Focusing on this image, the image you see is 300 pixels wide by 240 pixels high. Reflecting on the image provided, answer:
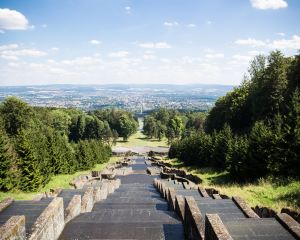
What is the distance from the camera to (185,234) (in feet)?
29.9

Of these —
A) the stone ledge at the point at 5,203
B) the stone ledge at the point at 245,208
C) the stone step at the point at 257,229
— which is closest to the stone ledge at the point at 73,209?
the stone ledge at the point at 5,203

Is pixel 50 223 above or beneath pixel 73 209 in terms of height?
above

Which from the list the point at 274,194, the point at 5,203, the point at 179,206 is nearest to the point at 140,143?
the point at 274,194

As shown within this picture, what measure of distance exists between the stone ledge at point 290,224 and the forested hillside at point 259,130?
15768mm

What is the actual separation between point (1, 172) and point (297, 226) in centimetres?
2417

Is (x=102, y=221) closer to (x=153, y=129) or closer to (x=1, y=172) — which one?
(x=1, y=172)

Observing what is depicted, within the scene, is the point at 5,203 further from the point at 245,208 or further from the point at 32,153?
the point at 32,153

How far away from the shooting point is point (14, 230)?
22.3ft

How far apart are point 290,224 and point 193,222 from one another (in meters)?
2.27

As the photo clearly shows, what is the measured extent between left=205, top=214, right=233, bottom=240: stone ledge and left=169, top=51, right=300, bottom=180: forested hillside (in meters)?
17.3

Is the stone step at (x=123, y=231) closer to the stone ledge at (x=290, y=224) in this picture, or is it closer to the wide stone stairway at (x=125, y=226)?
the wide stone stairway at (x=125, y=226)

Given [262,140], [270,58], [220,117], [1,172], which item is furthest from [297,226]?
[220,117]

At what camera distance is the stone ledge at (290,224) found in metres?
6.86

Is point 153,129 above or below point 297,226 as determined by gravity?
below
